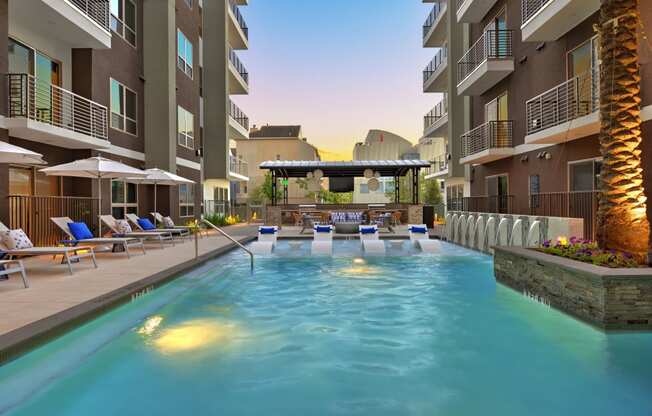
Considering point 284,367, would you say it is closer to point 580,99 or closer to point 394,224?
point 580,99

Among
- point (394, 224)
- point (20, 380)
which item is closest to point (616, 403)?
point (20, 380)

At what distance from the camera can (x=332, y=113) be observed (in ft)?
171

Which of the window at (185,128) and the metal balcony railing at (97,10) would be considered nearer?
the metal balcony railing at (97,10)

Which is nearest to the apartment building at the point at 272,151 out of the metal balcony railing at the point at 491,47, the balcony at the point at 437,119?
the balcony at the point at 437,119

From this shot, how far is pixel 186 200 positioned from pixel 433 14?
2021 cm

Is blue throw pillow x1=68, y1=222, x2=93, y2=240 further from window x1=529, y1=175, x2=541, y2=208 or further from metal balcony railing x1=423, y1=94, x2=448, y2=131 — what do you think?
metal balcony railing x1=423, y1=94, x2=448, y2=131

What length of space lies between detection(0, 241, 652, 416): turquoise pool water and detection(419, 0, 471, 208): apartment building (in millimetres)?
18953

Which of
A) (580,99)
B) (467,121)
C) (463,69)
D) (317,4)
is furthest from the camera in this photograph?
(317,4)

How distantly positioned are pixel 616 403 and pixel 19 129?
44.1ft

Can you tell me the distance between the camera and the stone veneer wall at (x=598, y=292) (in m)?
5.95

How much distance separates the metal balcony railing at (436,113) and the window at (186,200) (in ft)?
53.7

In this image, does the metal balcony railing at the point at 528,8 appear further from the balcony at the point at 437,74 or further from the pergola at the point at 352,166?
the balcony at the point at 437,74

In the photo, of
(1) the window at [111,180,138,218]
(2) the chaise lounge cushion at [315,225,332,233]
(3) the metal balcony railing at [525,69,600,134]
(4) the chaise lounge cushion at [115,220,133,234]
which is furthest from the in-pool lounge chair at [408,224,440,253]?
(1) the window at [111,180,138,218]

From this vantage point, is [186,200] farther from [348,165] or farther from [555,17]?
[555,17]
